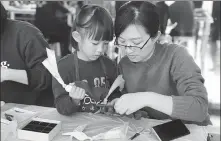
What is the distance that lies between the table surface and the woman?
79 millimetres

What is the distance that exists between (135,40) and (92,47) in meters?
0.21

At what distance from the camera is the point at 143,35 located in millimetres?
1307

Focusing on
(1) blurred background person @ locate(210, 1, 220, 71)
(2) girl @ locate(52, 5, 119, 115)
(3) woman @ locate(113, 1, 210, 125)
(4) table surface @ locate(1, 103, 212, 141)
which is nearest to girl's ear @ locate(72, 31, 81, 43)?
(2) girl @ locate(52, 5, 119, 115)

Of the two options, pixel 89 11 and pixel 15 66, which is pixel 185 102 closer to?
pixel 89 11

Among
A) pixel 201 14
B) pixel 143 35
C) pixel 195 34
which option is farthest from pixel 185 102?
pixel 195 34

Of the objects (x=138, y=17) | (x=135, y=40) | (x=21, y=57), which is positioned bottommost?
(x=21, y=57)

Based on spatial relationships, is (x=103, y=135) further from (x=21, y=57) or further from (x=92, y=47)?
(x=21, y=57)

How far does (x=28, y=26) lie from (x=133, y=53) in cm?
66

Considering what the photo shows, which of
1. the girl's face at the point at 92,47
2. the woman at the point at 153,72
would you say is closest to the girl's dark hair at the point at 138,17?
the woman at the point at 153,72

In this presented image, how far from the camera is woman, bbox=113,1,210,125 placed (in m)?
1.20

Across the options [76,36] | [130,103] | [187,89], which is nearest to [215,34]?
[187,89]

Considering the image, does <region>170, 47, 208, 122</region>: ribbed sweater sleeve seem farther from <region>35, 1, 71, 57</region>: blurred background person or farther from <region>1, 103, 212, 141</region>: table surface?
<region>35, 1, 71, 57</region>: blurred background person

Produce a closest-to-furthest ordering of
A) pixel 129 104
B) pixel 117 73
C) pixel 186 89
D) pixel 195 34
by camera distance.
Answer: pixel 129 104, pixel 186 89, pixel 117 73, pixel 195 34

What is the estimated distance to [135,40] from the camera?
1293mm
